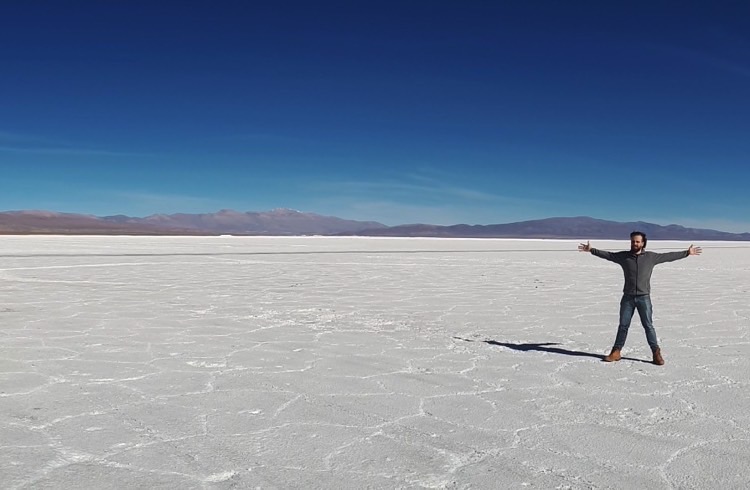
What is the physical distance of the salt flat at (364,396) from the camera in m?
3.05

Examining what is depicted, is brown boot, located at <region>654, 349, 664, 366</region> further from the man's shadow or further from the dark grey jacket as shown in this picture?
the dark grey jacket

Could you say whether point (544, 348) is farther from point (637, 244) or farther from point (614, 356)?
point (637, 244)

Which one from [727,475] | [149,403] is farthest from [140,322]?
[727,475]

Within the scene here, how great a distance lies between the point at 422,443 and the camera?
342cm

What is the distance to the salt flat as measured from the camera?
305 cm

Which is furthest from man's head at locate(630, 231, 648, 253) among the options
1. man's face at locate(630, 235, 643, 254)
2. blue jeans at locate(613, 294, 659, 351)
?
blue jeans at locate(613, 294, 659, 351)

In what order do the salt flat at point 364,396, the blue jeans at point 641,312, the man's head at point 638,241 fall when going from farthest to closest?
the blue jeans at point 641,312, the man's head at point 638,241, the salt flat at point 364,396

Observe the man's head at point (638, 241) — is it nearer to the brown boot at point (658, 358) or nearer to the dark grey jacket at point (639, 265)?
the dark grey jacket at point (639, 265)

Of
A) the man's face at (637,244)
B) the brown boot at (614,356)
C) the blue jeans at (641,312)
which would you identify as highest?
the man's face at (637,244)

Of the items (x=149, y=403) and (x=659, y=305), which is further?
(x=659, y=305)

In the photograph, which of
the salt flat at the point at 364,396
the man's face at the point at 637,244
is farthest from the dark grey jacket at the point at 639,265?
the salt flat at the point at 364,396

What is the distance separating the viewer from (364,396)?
A: 4328 mm

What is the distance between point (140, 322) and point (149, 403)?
11.1ft

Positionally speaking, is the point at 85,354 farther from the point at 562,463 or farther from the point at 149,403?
the point at 562,463
